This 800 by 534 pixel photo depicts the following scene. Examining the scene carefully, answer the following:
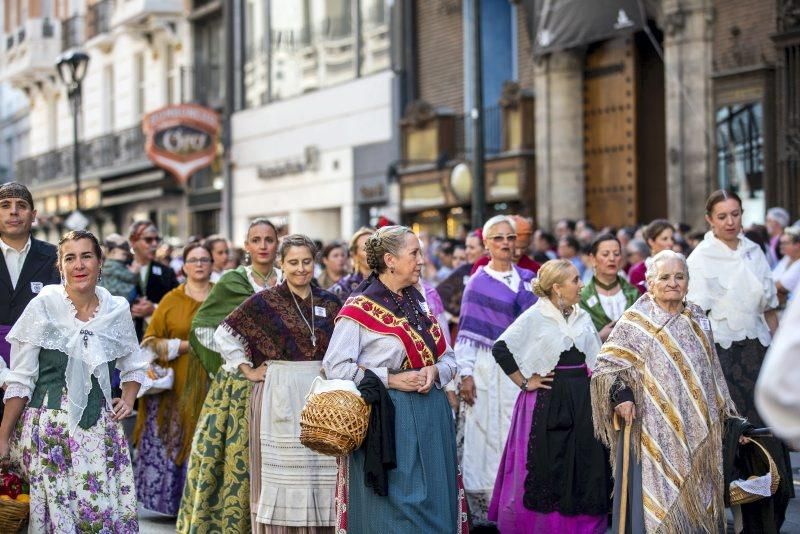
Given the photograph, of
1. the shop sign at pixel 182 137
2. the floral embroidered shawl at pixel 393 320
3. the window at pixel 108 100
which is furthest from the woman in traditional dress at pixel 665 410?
the window at pixel 108 100

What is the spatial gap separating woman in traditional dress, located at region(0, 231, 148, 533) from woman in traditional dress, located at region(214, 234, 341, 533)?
0.91 metres

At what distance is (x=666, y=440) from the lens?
759 centimetres

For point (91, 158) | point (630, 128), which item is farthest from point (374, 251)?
point (91, 158)

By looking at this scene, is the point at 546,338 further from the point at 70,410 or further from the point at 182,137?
the point at 182,137

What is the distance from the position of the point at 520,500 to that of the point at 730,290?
221 cm

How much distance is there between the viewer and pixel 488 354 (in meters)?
9.77

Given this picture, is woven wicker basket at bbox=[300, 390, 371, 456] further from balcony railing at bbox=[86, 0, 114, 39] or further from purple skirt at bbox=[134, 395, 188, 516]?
balcony railing at bbox=[86, 0, 114, 39]

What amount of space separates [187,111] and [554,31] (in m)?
14.5

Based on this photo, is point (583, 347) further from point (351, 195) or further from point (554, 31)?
point (351, 195)

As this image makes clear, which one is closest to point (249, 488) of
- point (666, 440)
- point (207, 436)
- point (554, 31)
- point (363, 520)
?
point (207, 436)

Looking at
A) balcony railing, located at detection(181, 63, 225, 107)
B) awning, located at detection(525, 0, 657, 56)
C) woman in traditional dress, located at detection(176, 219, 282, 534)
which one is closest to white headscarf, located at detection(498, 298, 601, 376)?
woman in traditional dress, located at detection(176, 219, 282, 534)

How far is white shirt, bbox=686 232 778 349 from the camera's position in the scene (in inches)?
378

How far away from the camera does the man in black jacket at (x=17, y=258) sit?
8070 millimetres

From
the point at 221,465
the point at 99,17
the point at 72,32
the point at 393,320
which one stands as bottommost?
the point at 221,465
